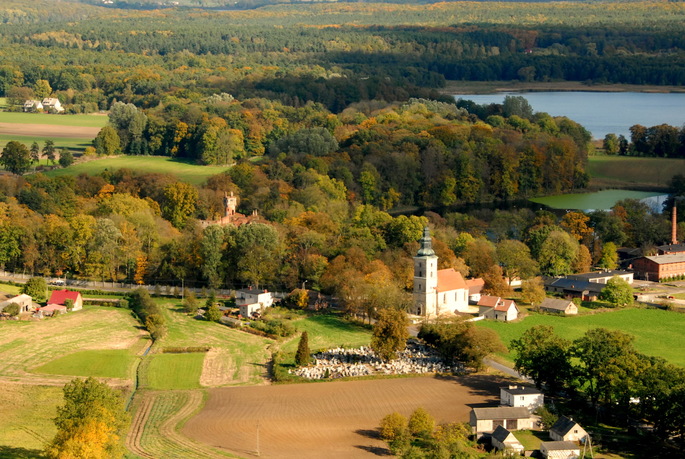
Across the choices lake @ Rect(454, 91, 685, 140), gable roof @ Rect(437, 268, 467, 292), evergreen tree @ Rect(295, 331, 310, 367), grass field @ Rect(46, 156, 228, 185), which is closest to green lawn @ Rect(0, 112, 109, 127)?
grass field @ Rect(46, 156, 228, 185)

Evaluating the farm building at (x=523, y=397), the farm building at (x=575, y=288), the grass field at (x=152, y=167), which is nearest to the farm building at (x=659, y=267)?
the farm building at (x=575, y=288)

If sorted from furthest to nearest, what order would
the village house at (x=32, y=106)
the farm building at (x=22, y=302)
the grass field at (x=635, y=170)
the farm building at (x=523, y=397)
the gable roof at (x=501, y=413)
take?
the village house at (x=32, y=106) < the grass field at (x=635, y=170) < the farm building at (x=22, y=302) < the farm building at (x=523, y=397) < the gable roof at (x=501, y=413)

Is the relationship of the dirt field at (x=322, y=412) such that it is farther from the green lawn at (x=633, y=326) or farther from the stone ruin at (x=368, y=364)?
the green lawn at (x=633, y=326)

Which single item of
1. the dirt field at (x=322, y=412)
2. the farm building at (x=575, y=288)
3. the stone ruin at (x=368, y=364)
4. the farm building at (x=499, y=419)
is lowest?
the farm building at (x=575, y=288)

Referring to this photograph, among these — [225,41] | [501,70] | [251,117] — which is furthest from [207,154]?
[225,41]

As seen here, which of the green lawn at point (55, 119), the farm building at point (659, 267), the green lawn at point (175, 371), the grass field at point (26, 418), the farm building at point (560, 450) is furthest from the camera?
the green lawn at point (55, 119)

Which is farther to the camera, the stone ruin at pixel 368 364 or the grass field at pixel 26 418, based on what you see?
the stone ruin at pixel 368 364

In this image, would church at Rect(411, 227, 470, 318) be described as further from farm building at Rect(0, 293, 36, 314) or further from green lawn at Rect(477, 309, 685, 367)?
farm building at Rect(0, 293, 36, 314)

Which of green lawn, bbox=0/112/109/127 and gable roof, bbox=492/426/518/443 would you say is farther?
green lawn, bbox=0/112/109/127
